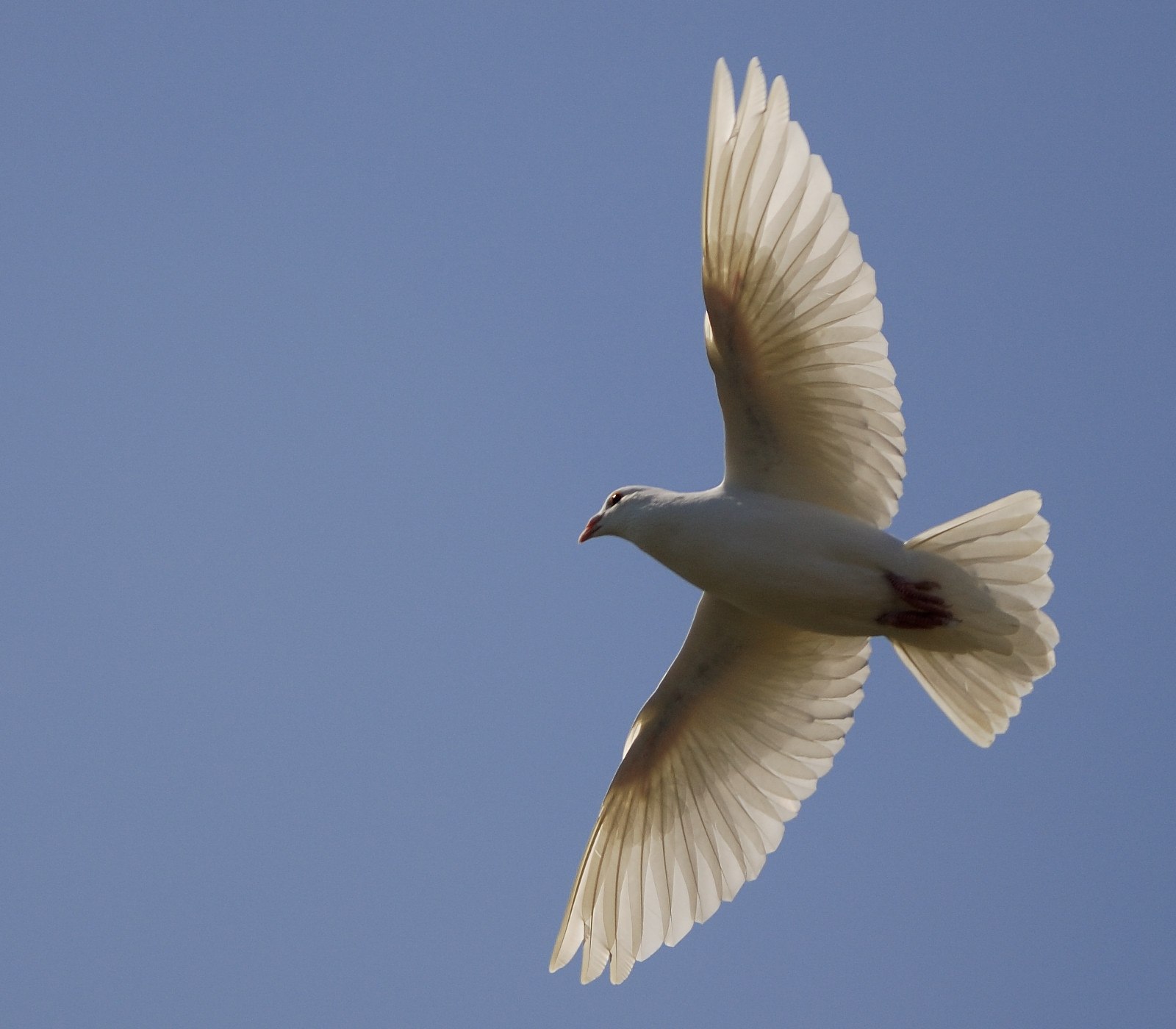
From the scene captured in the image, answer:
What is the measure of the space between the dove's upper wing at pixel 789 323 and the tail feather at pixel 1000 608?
41 centimetres

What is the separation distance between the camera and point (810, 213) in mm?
6902

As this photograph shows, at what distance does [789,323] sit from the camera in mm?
7191

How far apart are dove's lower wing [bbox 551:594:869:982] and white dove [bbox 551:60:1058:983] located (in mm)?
10

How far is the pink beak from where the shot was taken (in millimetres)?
8234

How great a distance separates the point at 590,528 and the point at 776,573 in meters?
1.20

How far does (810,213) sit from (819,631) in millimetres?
2091

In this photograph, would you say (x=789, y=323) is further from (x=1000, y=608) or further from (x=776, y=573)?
(x=1000, y=608)

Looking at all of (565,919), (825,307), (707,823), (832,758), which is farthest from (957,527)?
(565,919)

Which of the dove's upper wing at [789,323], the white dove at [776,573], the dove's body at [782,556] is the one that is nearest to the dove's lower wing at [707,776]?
the white dove at [776,573]

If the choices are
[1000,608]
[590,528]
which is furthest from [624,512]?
[1000,608]

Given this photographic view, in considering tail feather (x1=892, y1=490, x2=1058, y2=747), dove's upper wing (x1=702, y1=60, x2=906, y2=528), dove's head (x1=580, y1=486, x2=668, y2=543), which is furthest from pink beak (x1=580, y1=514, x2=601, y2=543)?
tail feather (x1=892, y1=490, x2=1058, y2=747)

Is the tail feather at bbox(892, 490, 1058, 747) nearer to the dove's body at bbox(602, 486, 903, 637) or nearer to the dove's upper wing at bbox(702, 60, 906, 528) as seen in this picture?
the dove's body at bbox(602, 486, 903, 637)

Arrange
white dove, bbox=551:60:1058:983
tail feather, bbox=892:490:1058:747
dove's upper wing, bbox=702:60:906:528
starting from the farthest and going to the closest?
tail feather, bbox=892:490:1058:747 < white dove, bbox=551:60:1058:983 < dove's upper wing, bbox=702:60:906:528

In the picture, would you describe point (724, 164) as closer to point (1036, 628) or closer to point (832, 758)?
point (1036, 628)
